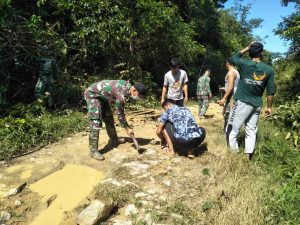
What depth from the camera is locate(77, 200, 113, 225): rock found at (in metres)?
4.07

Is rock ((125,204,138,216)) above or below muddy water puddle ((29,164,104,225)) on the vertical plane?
above

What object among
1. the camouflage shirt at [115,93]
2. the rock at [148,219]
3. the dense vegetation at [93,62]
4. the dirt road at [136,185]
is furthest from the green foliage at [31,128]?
the rock at [148,219]

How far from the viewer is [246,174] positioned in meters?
5.25

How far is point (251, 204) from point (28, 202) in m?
2.74

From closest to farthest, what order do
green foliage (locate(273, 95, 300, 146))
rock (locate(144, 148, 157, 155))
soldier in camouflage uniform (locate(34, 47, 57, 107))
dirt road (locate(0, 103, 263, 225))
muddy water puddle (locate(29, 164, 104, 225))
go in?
dirt road (locate(0, 103, 263, 225)) → muddy water puddle (locate(29, 164, 104, 225)) → rock (locate(144, 148, 157, 155)) → green foliage (locate(273, 95, 300, 146)) → soldier in camouflage uniform (locate(34, 47, 57, 107))

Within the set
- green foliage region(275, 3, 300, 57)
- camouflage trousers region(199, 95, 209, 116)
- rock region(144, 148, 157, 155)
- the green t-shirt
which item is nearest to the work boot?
rock region(144, 148, 157, 155)

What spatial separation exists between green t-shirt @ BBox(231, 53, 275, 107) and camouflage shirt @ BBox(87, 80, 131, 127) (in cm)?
167

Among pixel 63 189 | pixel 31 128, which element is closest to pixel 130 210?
pixel 63 189

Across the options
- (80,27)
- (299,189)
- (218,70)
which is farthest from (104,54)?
(218,70)

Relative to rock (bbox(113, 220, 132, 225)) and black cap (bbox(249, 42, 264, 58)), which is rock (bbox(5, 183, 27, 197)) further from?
black cap (bbox(249, 42, 264, 58))

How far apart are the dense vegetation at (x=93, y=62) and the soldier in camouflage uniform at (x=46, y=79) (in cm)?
13

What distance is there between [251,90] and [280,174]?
4.04 feet

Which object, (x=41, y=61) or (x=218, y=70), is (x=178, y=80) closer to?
(x=41, y=61)

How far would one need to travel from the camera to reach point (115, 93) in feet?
19.0
